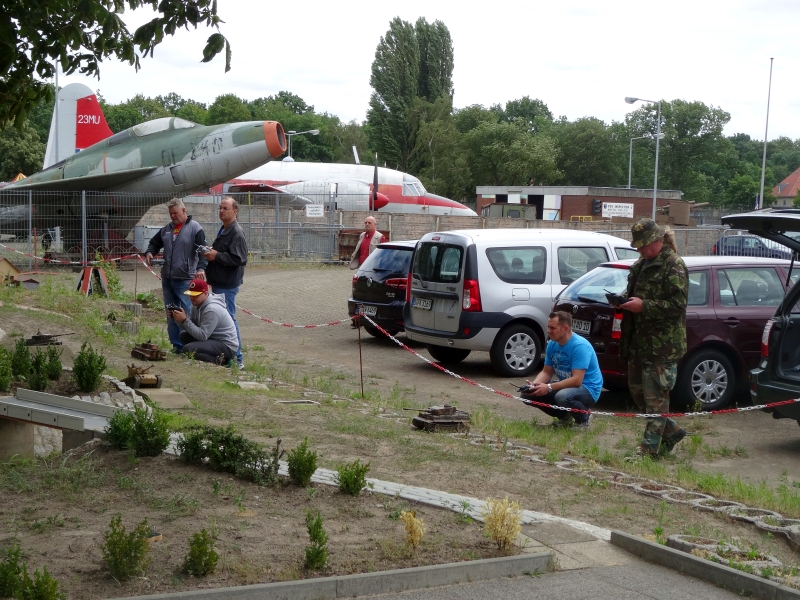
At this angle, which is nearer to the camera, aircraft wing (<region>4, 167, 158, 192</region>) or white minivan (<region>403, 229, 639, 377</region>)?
white minivan (<region>403, 229, 639, 377</region>)

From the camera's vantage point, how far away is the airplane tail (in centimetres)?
3500

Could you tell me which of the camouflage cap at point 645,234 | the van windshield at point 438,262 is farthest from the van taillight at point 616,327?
the van windshield at point 438,262

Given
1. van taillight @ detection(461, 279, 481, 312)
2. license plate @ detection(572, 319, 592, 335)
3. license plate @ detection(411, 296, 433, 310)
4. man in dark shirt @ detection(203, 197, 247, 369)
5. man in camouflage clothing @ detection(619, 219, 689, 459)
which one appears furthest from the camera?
license plate @ detection(411, 296, 433, 310)

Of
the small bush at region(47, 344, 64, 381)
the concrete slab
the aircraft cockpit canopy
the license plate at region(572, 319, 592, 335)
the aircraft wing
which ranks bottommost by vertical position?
the concrete slab

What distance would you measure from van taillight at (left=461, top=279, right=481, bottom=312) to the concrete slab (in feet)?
15.8

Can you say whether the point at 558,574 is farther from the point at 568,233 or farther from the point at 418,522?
the point at 568,233

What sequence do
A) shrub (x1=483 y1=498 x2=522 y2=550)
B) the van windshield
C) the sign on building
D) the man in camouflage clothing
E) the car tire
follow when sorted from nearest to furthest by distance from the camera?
shrub (x1=483 y1=498 x2=522 y2=550), the man in camouflage clothing, the car tire, the van windshield, the sign on building

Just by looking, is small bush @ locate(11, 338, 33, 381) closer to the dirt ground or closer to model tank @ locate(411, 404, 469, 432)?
the dirt ground

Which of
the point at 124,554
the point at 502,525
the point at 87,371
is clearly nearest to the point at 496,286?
the point at 87,371

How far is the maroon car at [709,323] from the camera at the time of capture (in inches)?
408

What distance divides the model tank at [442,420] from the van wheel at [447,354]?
15.3ft

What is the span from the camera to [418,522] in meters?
4.86

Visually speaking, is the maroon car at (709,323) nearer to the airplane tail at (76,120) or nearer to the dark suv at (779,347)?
the dark suv at (779,347)

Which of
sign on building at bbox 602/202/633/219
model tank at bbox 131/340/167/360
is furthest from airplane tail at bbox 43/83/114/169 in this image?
sign on building at bbox 602/202/633/219
